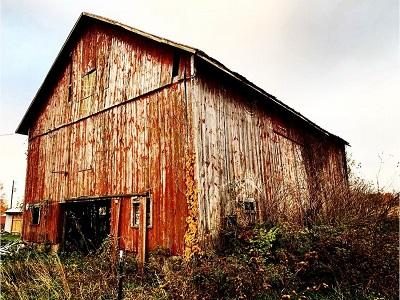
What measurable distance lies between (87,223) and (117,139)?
610 centimetres

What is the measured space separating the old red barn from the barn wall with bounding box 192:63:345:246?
42 millimetres

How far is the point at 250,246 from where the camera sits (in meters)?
8.61

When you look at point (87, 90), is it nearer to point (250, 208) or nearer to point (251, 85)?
point (251, 85)

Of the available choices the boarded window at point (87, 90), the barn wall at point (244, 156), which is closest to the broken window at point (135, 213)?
the barn wall at point (244, 156)

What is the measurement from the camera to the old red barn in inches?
383

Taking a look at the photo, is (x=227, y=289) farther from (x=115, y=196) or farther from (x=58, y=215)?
(x=58, y=215)

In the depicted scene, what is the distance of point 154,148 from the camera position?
34.7ft

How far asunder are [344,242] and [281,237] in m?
1.60

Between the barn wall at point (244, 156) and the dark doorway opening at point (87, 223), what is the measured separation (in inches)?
254

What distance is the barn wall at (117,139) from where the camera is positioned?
32.6ft

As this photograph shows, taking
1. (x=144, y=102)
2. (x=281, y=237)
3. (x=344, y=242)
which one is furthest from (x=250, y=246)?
(x=144, y=102)

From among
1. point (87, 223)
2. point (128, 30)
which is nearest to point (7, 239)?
point (87, 223)

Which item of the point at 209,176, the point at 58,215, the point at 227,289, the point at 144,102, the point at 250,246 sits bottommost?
the point at 227,289

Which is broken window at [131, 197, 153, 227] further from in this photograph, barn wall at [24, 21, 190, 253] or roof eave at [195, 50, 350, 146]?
roof eave at [195, 50, 350, 146]
